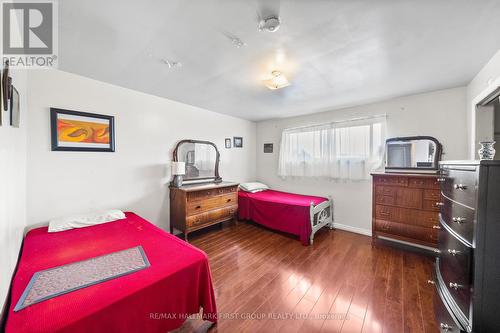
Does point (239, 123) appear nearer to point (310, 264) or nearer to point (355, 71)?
point (355, 71)

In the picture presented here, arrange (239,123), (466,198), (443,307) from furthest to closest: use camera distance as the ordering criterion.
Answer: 1. (239,123)
2. (443,307)
3. (466,198)

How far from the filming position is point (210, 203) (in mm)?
3174

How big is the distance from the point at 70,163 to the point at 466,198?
3.70 m

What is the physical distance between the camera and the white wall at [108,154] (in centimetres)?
204

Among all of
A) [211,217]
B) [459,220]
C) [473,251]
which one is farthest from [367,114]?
[211,217]

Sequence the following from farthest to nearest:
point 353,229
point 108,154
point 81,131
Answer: point 353,229, point 108,154, point 81,131

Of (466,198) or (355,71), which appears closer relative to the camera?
(466,198)

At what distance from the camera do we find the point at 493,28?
1.37m

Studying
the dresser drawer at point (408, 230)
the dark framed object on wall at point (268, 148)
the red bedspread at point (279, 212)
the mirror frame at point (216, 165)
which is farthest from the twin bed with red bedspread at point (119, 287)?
the dark framed object on wall at point (268, 148)

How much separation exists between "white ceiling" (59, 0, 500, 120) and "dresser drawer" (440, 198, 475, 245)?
1.31 metres

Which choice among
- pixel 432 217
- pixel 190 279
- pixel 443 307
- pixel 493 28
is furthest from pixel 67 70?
pixel 432 217

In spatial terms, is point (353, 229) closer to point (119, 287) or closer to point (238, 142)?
point (238, 142)

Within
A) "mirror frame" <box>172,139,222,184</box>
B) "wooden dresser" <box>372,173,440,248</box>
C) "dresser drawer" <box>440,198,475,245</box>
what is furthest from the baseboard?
"mirror frame" <box>172,139,222,184</box>

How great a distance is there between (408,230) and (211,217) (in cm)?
293
